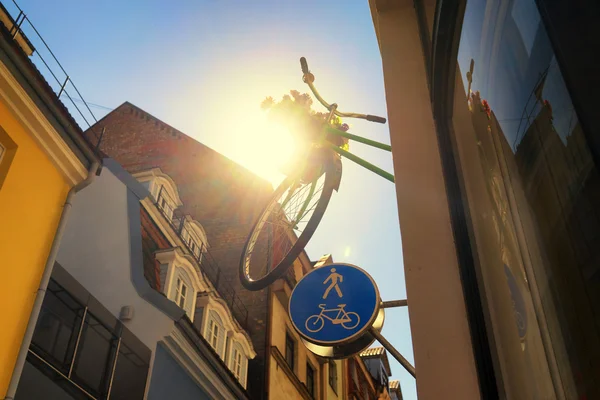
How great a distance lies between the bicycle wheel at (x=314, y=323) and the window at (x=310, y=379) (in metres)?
16.0

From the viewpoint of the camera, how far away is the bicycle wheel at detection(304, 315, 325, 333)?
18.0 ft

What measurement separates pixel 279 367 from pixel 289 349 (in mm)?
1899

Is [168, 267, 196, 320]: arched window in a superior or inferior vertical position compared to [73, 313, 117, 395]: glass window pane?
superior

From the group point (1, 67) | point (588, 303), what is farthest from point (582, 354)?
point (1, 67)

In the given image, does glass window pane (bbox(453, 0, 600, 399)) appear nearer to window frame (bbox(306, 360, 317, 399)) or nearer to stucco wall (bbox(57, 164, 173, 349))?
stucco wall (bbox(57, 164, 173, 349))

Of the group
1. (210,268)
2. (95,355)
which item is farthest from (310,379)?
(95,355)

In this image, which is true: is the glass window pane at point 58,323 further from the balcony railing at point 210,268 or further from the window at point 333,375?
the window at point 333,375

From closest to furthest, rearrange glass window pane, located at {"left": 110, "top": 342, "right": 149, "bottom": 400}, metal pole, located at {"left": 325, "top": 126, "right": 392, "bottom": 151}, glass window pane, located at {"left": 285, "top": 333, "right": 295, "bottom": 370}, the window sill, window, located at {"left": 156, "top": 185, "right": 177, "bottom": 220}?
1. metal pole, located at {"left": 325, "top": 126, "right": 392, "bottom": 151}
2. glass window pane, located at {"left": 110, "top": 342, "right": 149, "bottom": 400}
3. window, located at {"left": 156, "top": 185, "right": 177, "bottom": 220}
4. the window sill
5. glass window pane, located at {"left": 285, "top": 333, "right": 295, "bottom": 370}

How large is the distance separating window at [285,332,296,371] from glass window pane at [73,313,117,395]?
1027cm

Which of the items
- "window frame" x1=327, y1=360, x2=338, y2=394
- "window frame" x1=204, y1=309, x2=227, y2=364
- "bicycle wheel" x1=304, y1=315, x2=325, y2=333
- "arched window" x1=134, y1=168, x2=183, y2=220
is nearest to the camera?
"bicycle wheel" x1=304, y1=315, x2=325, y2=333

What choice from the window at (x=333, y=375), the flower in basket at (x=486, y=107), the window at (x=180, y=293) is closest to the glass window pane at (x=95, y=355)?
the window at (x=180, y=293)

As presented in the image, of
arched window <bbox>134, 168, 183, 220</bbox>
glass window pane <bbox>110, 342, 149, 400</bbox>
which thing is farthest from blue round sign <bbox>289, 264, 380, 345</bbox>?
arched window <bbox>134, 168, 183, 220</bbox>

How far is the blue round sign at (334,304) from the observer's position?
5168 mm

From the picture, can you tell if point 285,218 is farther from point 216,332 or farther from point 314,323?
point 216,332
